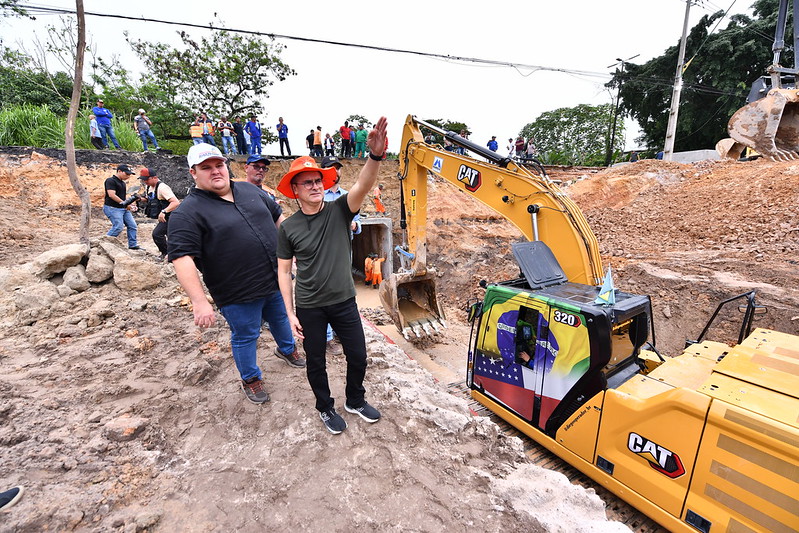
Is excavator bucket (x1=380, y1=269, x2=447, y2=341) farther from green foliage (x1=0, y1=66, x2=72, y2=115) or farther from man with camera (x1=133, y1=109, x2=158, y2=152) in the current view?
green foliage (x1=0, y1=66, x2=72, y2=115)

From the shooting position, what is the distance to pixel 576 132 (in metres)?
36.5

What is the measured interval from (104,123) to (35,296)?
896 centimetres

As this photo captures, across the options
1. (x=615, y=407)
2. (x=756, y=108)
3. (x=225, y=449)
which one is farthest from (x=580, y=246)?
(x=756, y=108)

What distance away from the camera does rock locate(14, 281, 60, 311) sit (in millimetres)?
3732

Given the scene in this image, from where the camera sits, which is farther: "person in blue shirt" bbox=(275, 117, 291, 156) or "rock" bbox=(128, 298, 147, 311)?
"person in blue shirt" bbox=(275, 117, 291, 156)

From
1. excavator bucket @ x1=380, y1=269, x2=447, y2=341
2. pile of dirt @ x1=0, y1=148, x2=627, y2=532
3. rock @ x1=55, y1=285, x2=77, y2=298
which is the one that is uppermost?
rock @ x1=55, y1=285, x2=77, y2=298

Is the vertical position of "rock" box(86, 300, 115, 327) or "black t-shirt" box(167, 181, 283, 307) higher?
"black t-shirt" box(167, 181, 283, 307)

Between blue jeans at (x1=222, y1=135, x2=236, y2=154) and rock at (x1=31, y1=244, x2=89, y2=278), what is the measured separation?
28.4 ft

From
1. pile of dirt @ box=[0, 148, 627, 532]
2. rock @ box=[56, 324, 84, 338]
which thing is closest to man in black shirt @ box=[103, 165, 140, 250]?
pile of dirt @ box=[0, 148, 627, 532]

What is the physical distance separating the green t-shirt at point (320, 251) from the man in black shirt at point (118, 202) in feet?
16.6

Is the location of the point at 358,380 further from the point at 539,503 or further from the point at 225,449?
the point at 539,503

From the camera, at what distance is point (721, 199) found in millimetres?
9477

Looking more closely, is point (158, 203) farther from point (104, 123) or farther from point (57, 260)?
point (104, 123)

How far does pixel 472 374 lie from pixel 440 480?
2.10 m
